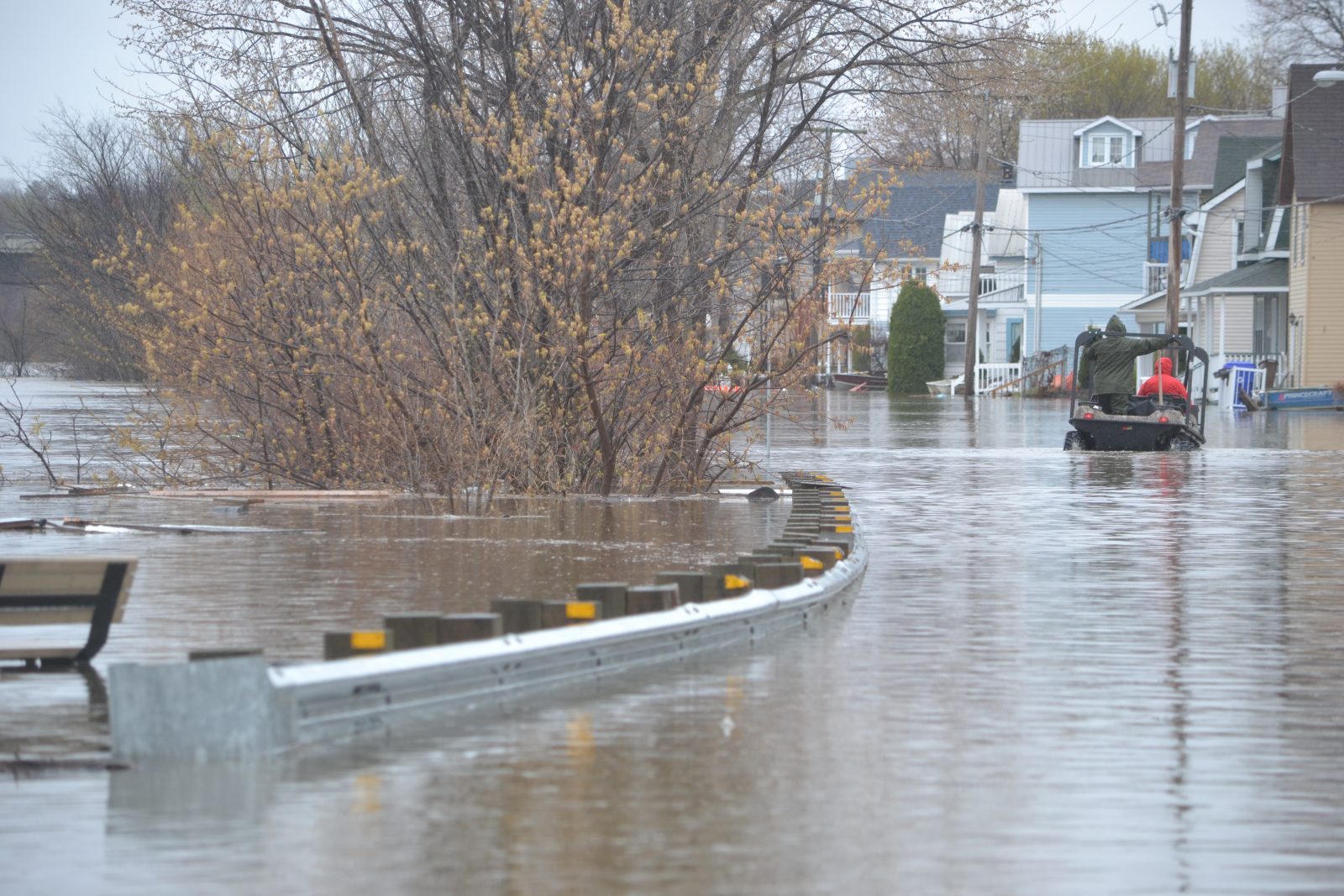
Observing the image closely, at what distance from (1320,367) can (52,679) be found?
47.8 meters

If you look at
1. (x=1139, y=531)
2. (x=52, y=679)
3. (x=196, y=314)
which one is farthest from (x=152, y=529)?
(x=1139, y=531)

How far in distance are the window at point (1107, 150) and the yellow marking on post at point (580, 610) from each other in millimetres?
67714

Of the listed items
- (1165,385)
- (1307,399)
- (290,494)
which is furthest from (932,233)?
(290,494)

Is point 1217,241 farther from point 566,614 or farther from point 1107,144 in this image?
point 566,614

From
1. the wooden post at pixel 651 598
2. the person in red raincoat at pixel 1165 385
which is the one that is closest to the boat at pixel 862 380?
the person in red raincoat at pixel 1165 385

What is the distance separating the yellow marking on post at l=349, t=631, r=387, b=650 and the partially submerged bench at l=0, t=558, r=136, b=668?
5.59 feet

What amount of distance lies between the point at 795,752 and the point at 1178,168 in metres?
40.4

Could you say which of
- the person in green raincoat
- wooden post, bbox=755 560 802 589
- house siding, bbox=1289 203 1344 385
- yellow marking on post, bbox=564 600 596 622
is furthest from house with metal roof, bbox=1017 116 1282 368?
yellow marking on post, bbox=564 600 596 622

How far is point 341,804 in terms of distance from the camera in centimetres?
664

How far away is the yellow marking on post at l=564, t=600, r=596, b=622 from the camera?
9.21 metres

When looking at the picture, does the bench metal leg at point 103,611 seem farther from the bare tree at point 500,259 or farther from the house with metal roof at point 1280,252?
the house with metal roof at point 1280,252

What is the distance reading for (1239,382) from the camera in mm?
52969

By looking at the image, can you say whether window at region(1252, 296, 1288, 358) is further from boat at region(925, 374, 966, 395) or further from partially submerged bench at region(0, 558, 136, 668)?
partially submerged bench at region(0, 558, 136, 668)

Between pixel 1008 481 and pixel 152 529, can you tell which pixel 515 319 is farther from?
pixel 1008 481
